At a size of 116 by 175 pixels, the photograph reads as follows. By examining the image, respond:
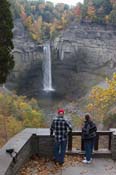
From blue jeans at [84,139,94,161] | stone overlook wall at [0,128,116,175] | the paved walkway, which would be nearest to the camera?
→ stone overlook wall at [0,128,116,175]

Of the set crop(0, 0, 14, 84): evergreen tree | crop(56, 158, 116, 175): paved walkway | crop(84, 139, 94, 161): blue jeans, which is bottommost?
crop(56, 158, 116, 175): paved walkway

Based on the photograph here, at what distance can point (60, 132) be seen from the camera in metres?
9.71

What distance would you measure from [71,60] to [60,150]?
61.6 meters

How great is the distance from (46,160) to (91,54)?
63934 mm

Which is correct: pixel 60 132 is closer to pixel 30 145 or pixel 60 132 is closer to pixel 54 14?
pixel 30 145

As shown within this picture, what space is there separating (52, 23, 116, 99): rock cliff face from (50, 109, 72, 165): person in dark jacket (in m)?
54.1

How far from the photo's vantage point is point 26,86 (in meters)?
67.6

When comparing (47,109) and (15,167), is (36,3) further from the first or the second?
(15,167)

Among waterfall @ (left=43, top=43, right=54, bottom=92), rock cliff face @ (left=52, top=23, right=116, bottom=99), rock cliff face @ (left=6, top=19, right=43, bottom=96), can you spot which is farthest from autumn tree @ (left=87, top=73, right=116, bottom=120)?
waterfall @ (left=43, top=43, right=54, bottom=92)

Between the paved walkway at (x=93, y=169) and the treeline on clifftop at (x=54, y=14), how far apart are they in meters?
63.6

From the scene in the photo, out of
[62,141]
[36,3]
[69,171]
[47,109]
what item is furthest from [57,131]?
[36,3]

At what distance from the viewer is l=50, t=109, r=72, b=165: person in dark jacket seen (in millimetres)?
9641

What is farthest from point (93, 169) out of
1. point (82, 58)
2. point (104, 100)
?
point (82, 58)

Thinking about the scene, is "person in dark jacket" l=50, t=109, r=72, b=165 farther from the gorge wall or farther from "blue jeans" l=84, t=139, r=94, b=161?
the gorge wall
